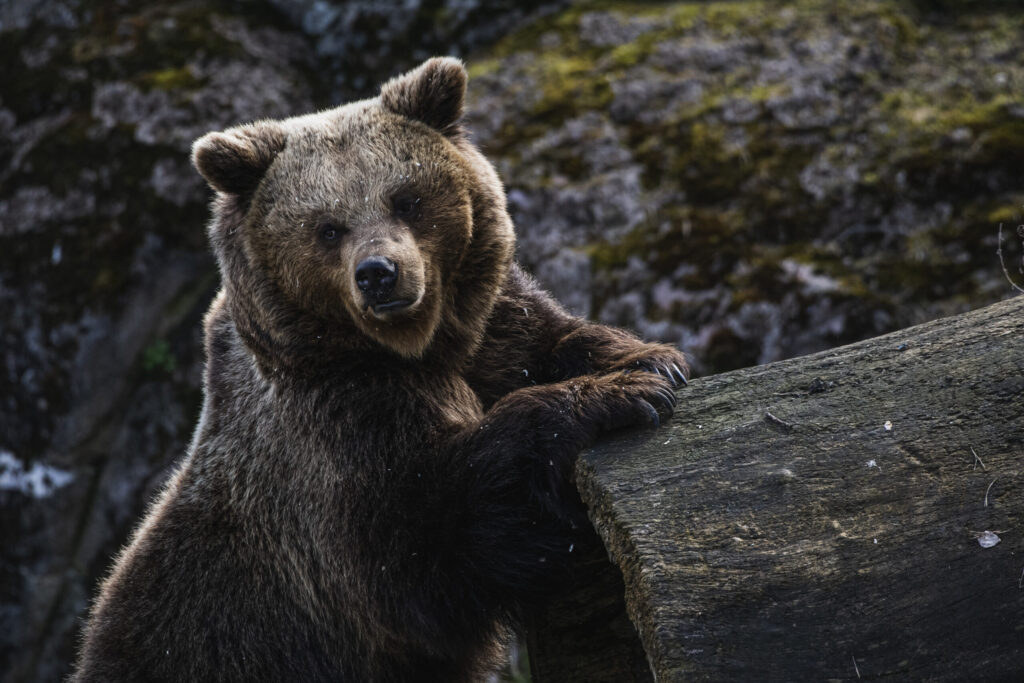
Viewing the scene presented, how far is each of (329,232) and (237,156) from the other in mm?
575

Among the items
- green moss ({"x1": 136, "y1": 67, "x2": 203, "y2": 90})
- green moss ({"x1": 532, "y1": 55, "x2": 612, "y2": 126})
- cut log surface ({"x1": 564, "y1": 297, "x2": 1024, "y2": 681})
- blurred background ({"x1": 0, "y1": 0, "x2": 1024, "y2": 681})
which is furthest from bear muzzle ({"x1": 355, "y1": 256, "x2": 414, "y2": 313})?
green moss ({"x1": 136, "y1": 67, "x2": 203, "y2": 90})

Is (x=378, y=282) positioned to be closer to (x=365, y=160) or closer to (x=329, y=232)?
(x=329, y=232)

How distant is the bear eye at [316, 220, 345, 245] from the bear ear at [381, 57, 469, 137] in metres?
0.79

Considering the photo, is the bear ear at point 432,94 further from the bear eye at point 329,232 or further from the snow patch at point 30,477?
the snow patch at point 30,477

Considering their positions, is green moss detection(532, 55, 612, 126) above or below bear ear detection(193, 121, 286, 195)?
below

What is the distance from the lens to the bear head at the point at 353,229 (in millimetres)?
4211

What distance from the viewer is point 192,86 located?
9.09 m

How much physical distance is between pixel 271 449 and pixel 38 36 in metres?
7.22

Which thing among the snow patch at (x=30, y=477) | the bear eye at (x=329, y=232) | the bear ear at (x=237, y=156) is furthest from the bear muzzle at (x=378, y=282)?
the snow patch at (x=30, y=477)

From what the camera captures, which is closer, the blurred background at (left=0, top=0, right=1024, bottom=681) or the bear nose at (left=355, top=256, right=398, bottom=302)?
the bear nose at (left=355, top=256, right=398, bottom=302)

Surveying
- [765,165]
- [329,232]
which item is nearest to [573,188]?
[765,165]

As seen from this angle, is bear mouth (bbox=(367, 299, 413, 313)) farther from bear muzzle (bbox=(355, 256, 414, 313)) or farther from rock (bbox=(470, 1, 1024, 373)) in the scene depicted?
rock (bbox=(470, 1, 1024, 373))

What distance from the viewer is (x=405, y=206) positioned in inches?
171

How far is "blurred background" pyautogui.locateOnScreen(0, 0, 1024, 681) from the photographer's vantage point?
6887 mm
